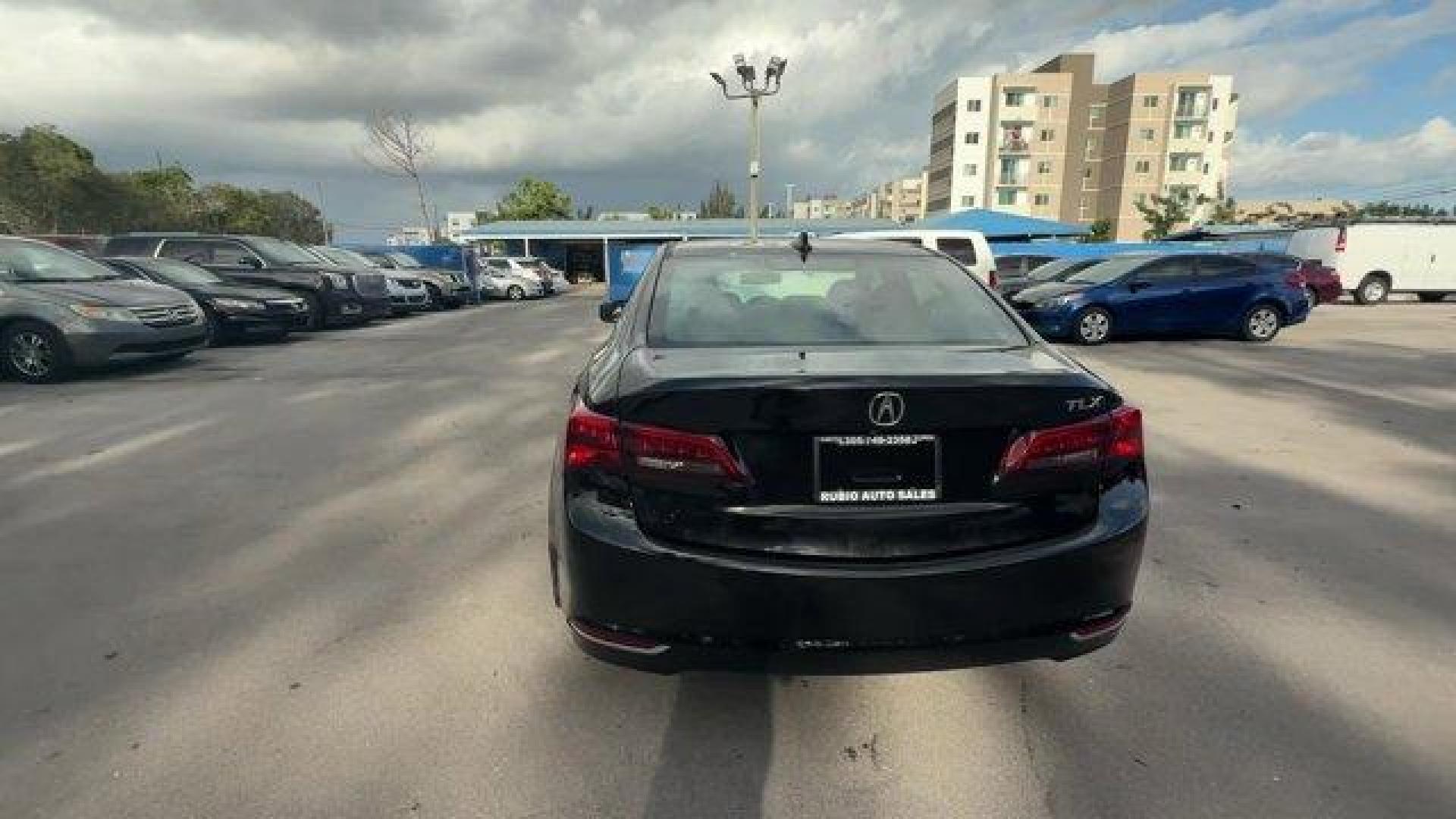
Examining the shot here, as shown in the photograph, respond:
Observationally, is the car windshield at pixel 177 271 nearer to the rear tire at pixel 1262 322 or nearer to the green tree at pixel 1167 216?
the rear tire at pixel 1262 322

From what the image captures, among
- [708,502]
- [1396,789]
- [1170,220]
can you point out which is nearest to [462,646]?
[708,502]

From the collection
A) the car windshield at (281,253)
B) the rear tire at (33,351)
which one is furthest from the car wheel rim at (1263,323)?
the car windshield at (281,253)

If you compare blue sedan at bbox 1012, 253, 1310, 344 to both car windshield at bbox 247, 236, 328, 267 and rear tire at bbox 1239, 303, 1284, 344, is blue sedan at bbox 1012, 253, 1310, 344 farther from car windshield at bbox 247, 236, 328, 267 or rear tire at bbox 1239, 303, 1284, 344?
car windshield at bbox 247, 236, 328, 267

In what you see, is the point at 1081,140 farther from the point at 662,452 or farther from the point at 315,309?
the point at 662,452

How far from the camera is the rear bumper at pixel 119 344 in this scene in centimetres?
839

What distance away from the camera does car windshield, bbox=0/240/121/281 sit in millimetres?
8781

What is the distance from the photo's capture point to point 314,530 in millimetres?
4207

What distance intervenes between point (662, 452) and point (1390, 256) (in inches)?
1088

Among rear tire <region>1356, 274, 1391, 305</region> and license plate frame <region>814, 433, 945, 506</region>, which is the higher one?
license plate frame <region>814, 433, 945, 506</region>

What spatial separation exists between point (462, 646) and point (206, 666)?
0.90m

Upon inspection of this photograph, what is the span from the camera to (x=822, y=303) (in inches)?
115

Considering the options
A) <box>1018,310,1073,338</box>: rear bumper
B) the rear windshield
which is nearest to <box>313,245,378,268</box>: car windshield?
<box>1018,310,1073,338</box>: rear bumper

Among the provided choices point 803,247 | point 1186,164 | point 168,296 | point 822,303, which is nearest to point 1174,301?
point 803,247

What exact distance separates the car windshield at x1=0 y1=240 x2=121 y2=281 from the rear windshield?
942cm
